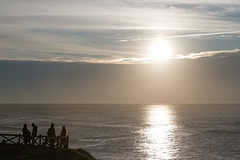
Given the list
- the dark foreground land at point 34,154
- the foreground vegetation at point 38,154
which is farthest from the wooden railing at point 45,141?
the foreground vegetation at point 38,154

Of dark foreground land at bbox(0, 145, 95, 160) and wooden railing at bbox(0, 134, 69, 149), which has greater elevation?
wooden railing at bbox(0, 134, 69, 149)

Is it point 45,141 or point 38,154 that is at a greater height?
point 45,141

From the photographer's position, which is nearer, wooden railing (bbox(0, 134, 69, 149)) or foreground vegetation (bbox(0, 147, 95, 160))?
foreground vegetation (bbox(0, 147, 95, 160))

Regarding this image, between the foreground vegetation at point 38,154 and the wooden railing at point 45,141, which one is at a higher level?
the wooden railing at point 45,141

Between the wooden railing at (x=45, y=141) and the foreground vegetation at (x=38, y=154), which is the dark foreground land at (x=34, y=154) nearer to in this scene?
the foreground vegetation at (x=38, y=154)

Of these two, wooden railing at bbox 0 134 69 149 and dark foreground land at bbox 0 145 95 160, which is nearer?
dark foreground land at bbox 0 145 95 160

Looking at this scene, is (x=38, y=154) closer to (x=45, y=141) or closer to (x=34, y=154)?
(x=34, y=154)

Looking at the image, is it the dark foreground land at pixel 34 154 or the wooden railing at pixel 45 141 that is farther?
the wooden railing at pixel 45 141

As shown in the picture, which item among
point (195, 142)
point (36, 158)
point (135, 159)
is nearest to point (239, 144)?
point (195, 142)

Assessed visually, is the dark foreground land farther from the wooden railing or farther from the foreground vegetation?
the wooden railing

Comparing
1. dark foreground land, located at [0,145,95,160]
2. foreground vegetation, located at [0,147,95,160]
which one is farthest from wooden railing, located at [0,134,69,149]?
foreground vegetation, located at [0,147,95,160]

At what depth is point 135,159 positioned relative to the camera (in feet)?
156

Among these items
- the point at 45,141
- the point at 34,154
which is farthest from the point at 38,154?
→ the point at 45,141

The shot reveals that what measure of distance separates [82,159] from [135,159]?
19.7 m
